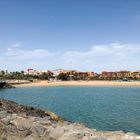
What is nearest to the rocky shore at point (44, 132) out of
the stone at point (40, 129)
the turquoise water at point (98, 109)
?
the stone at point (40, 129)

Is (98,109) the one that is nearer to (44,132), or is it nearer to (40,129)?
(40,129)

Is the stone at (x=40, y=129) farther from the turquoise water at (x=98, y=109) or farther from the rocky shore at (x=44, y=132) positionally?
the turquoise water at (x=98, y=109)

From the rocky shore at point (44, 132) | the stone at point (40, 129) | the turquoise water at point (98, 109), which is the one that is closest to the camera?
the rocky shore at point (44, 132)

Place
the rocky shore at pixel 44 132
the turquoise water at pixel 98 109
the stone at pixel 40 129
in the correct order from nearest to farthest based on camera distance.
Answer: the rocky shore at pixel 44 132 → the stone at pixel 40 129 → the turquoise water at pixel 98 109

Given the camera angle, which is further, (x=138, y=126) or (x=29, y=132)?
(x=138, y=126)

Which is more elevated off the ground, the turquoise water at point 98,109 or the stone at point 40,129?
the stone at point 40,129

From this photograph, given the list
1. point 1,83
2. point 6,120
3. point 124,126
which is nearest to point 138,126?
point 124,126

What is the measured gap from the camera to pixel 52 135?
450 inches

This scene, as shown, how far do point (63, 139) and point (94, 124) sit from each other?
18401 mm

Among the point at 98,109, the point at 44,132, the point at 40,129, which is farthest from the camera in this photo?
the point at 98,109

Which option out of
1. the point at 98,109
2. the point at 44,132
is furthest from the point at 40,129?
the point at 98,109

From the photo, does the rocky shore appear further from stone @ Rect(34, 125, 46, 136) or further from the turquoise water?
the turquoise water

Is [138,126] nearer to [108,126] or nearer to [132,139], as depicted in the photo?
[108,126]

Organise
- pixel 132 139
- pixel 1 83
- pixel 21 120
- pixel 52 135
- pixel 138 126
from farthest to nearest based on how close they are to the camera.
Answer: pixel 1 83 → pixel 138 126 → pixel 21 120 → pixel 52 135 → pixel 132 139
